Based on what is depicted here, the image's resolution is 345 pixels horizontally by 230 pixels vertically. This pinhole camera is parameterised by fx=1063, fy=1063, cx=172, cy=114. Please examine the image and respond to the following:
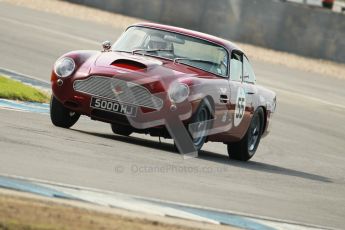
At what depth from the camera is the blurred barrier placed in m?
27.0

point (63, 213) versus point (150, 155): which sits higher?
point (63, 213)

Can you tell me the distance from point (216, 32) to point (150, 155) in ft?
59.1

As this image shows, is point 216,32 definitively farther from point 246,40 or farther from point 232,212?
point 232,212

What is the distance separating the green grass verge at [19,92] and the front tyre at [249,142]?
2929 mm

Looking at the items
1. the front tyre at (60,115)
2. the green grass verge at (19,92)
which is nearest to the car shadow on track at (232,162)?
the front tyre at (60,115)

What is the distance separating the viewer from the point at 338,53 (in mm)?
27141

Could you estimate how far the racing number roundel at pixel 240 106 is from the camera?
37.9 feet

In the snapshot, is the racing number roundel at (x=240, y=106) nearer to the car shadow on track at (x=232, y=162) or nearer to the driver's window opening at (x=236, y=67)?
the driver's window opening at (x=236, y=67)

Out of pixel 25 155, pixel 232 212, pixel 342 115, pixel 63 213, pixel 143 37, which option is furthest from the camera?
pixel 342 115

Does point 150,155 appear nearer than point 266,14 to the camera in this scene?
Yes

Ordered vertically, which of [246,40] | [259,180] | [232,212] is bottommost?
[246,40]

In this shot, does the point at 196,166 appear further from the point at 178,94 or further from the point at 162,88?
the point at 162,88

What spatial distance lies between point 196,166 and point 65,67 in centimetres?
181

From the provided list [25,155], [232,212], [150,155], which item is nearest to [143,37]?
[150,155]
